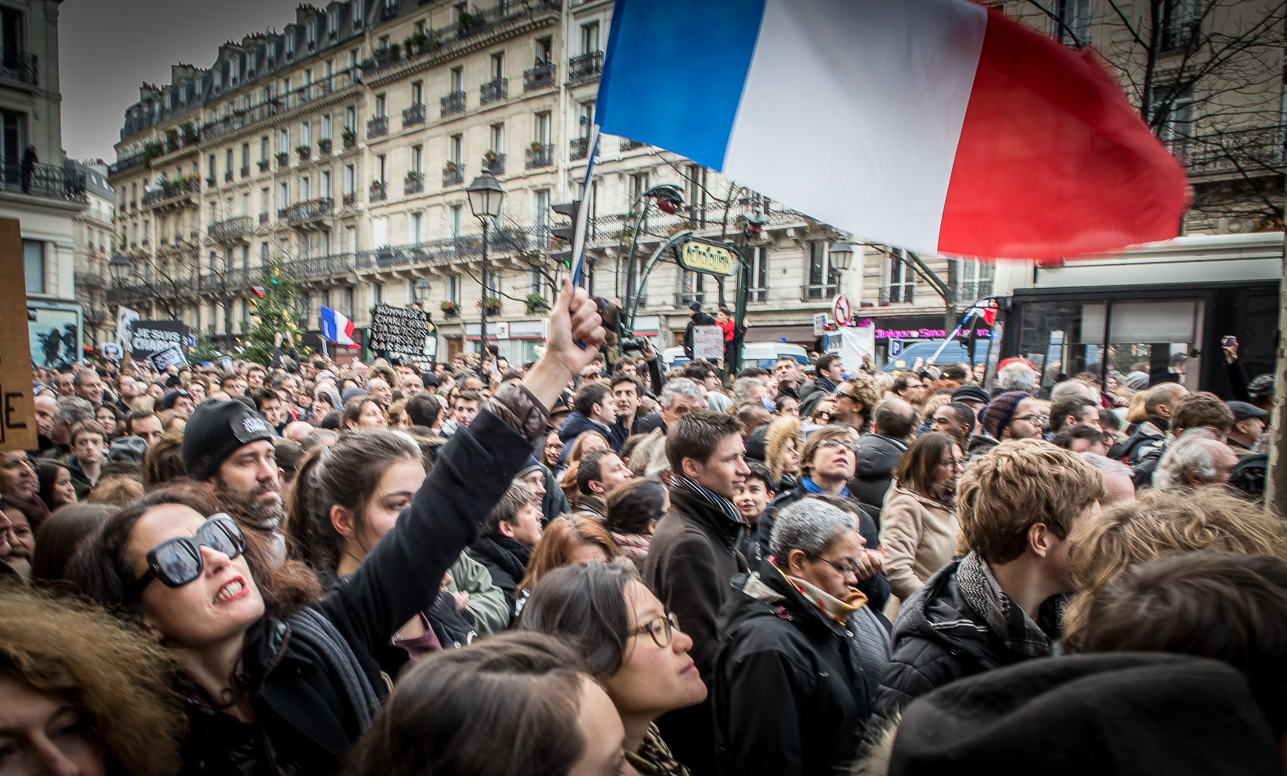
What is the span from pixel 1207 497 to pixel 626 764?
1.68 metres

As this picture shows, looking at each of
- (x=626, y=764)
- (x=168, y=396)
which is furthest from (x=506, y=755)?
(x=168, y=396)

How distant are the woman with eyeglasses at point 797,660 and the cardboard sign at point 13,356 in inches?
93.9

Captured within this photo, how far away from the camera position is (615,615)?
1.91 metres

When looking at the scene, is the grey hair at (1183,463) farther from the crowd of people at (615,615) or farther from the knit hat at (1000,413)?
the knit hat at (1000,413)

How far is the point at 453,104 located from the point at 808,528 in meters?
40.3

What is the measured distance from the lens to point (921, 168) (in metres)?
2.69

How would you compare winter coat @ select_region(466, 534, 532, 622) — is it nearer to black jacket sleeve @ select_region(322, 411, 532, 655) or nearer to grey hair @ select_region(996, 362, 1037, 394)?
black jacket sleeve @ select_region(322, 411, 532, 655)

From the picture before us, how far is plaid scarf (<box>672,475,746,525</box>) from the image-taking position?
3176 mm

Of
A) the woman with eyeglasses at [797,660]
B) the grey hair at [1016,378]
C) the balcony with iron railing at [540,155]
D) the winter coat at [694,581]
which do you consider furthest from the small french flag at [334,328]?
the balcony with iron railing at [540,155]

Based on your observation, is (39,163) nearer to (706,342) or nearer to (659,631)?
(706,342)

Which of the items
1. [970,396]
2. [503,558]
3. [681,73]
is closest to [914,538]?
[503,558]

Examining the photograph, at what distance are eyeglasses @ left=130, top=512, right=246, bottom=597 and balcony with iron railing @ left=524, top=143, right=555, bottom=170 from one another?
35.3 metres

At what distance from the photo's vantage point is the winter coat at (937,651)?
79.0 inches

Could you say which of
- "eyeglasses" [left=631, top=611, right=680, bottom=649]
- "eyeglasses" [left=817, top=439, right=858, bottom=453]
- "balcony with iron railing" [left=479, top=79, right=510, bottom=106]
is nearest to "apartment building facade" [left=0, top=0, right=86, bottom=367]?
"balcony with iron railing" [left=479, top=79, right=510, bottom=106]
